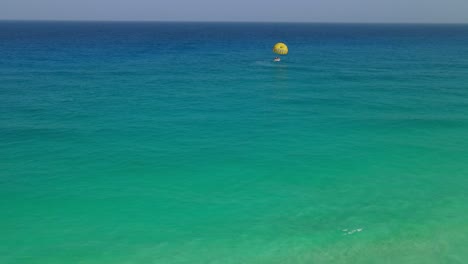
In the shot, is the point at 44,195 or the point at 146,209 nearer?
the point at 146,209

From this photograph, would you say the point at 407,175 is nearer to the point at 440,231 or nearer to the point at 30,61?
the point at 440,231

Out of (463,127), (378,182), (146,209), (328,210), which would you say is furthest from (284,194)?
(463,127)

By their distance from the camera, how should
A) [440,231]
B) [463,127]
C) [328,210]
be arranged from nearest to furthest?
[440,231]
[328,210]
[463,127]

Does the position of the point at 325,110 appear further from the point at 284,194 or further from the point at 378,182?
the point at 284,194

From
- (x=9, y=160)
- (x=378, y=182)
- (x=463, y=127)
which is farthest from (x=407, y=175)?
(x=9, y=160)

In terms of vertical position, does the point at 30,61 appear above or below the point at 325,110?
above

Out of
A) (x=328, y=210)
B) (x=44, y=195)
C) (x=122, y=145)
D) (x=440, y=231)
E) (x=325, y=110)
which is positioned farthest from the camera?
(x=325, y=110)

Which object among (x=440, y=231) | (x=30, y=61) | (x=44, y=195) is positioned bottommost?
(x=440, y=231)
